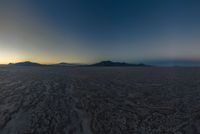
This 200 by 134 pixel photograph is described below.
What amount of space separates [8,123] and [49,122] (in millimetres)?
2629

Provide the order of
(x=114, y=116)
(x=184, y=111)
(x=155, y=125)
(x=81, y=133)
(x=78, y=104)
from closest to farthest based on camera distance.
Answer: (x=81, y=133) → (x=155, y=125) → (x=114, y=116) → (x=184, y=111) → (x=78, y=104)

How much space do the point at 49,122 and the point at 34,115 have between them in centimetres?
186

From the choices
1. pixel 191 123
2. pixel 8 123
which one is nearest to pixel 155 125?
pixel 191 123

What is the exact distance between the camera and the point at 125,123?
8.80 metres

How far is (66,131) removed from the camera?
7941mm

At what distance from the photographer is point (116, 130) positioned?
26.3 feet

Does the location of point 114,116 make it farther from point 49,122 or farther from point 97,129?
point 49,122

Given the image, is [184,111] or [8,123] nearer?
[8,123]

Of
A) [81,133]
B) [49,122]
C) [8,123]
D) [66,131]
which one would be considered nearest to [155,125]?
[81,133]

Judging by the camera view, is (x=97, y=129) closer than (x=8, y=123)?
Yes

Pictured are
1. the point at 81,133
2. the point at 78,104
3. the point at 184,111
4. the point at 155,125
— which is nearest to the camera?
the point at 81,133

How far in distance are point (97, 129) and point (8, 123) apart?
5.92 m

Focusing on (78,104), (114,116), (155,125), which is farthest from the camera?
(78,104)

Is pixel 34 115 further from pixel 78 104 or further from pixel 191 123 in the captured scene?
pixel 191 123
